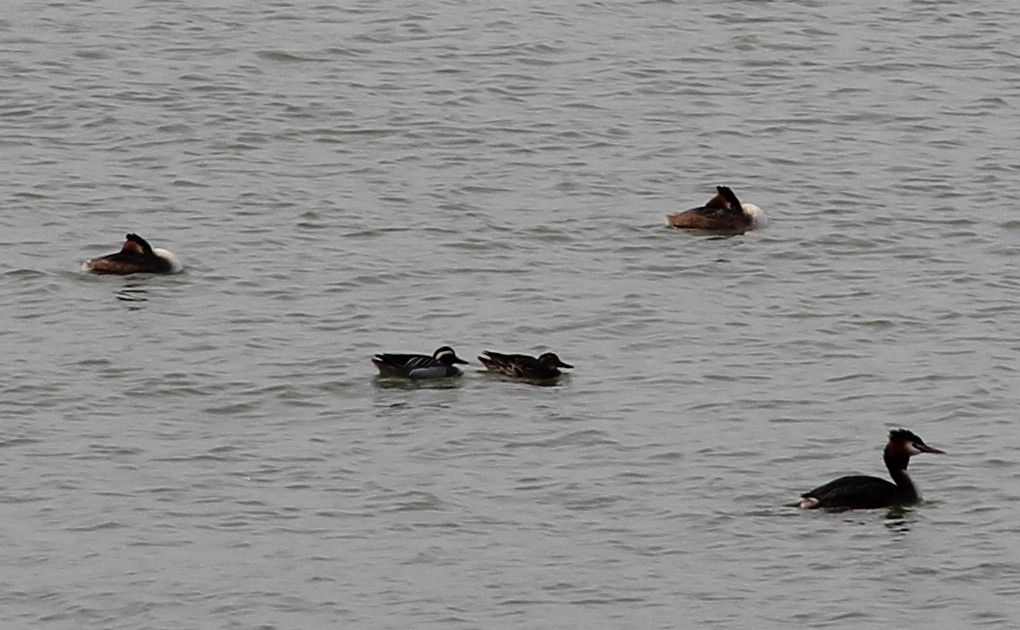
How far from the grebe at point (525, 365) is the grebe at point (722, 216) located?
419 cm

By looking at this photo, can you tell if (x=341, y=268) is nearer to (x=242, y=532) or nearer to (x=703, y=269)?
(x=703, y=269)

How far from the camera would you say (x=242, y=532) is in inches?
586

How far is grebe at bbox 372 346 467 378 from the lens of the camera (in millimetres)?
17625

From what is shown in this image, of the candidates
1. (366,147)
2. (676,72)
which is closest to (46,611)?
(366,147)

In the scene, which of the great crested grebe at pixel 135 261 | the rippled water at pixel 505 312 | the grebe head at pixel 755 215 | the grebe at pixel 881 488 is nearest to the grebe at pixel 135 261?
the great crested grebe at pixel 135 261

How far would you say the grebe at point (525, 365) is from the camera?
58.2 feet

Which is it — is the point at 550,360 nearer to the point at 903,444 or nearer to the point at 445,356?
the point at 445,356

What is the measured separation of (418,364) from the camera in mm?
17609

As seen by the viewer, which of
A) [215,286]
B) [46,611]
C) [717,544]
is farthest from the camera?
[215,286]

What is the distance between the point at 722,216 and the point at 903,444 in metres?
6.34

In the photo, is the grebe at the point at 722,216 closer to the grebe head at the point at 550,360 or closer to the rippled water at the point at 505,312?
the rippled water at the point at 505,312

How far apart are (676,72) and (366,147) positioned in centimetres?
470

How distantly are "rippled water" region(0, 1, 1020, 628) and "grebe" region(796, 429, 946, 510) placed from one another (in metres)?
0.16

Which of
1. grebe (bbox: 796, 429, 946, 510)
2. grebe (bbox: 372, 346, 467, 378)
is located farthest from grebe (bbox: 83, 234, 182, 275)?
grebe (bbox: 796, 429, 946, 510)
